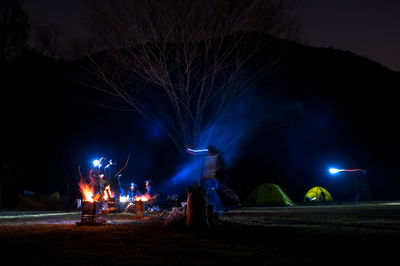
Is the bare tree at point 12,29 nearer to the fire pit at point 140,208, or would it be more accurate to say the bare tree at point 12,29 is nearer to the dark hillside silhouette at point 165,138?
the dark hillside silhouette at point 165,138

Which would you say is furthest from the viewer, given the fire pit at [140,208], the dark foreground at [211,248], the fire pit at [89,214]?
the fire pit at [140,208]

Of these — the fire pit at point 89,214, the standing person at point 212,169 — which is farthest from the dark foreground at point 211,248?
the standing person at point 212,169

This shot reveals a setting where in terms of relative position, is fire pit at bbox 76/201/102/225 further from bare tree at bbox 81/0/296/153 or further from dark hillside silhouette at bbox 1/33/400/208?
dark hillside silhouette at bbox 1/33/400/208

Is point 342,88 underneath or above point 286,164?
above

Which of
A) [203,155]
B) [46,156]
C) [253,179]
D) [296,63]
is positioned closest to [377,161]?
[253,179]

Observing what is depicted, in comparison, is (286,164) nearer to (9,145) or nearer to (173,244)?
(9,145)

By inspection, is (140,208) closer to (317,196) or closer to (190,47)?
(190,47)

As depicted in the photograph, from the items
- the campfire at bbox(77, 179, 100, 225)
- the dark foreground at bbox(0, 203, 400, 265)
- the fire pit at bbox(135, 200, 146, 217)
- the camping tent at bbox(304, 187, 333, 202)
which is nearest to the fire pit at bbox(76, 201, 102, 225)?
the campfire at bbox(77, 179, 100, 225)

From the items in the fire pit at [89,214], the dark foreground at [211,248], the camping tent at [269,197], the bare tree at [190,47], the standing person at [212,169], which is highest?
the bare tree at [190,47]

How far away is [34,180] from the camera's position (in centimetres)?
3344

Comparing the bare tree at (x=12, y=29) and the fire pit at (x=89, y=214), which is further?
the bare tree at (x=12, y=29)

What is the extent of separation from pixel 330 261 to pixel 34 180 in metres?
33.8

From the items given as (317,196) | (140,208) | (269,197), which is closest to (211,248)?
(140,208)

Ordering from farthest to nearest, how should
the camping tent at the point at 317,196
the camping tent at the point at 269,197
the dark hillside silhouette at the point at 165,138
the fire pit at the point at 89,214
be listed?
1. the dark hillside silhouette at the point at 165,138
2. the camping tent at the point at 317,196
3. the camping tent at the point at 269,197
4. the fire pit at the point at 89,214
